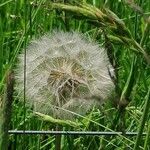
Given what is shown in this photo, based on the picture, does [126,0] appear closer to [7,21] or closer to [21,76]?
[21,76]

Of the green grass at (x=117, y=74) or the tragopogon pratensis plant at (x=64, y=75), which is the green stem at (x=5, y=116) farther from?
the tragopogon pratensis plant at (x=64, y=75)

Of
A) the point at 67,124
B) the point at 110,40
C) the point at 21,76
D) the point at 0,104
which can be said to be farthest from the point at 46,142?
the point at 0,104

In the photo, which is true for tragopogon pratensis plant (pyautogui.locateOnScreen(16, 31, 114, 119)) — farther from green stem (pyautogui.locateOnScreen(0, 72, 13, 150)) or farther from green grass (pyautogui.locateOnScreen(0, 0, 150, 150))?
green stem (pyautogui.locateOnScreen(0, 72, 13, 150))

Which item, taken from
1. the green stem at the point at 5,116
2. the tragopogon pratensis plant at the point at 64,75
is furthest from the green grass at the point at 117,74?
the green stem at the point at 5,116

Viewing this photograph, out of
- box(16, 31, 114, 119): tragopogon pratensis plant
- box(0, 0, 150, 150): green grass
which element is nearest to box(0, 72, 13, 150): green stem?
box(0, 0, 150, 150): green grass

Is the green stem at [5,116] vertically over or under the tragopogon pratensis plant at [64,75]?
over

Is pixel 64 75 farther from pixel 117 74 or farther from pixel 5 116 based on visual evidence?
pixel 5 116

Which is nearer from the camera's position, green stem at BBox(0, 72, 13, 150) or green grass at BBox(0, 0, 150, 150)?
green stem at BBox(0, 72, 13, 150)
